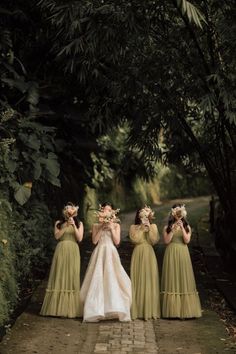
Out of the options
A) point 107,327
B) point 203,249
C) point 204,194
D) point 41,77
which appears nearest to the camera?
point 107,327

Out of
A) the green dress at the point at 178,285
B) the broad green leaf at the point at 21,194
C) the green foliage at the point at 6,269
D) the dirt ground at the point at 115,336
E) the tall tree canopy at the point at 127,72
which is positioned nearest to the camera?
the dirt ground at the point at 115,336

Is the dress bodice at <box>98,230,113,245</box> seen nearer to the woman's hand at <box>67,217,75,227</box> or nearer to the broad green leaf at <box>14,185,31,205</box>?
the woman's hand at <box>67,217,75,227</box>

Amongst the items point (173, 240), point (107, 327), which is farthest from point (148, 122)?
point (107, 327)

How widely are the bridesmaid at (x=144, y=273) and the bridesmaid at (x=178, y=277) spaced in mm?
161

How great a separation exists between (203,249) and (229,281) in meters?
3.69

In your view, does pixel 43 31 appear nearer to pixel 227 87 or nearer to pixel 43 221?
pixel 43 221

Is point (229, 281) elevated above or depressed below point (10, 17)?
below

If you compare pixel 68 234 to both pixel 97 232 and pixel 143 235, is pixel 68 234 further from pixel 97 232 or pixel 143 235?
pixel 143 235

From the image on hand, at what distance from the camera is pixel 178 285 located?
8766 millimetres

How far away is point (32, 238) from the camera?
Answer: 1027cm

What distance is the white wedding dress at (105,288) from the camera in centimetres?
833

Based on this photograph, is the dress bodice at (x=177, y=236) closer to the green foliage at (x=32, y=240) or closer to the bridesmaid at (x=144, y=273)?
the bridesmaid at (x=144, y=273)

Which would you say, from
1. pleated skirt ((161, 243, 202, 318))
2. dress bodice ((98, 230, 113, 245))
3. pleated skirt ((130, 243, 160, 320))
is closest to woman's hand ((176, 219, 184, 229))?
pleated skirt ((161, 243, 202, 318))

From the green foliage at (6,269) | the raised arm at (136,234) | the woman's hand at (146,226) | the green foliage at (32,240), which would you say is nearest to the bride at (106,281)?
the raised arm at (136,234)
